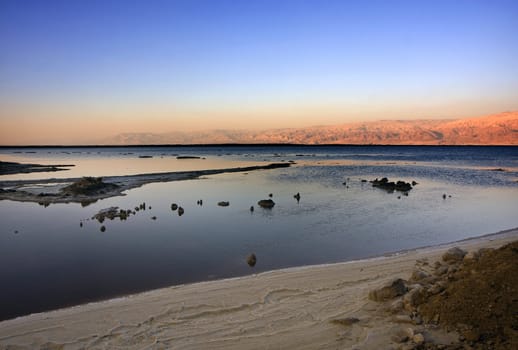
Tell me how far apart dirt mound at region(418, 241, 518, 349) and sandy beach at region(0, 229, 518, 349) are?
0.43m

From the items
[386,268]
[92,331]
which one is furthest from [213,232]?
[92,331]

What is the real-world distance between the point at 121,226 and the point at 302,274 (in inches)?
407

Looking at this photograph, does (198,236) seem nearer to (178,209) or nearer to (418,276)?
(178,209)

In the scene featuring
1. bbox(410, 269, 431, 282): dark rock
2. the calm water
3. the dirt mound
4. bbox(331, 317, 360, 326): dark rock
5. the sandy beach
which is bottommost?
the calm water

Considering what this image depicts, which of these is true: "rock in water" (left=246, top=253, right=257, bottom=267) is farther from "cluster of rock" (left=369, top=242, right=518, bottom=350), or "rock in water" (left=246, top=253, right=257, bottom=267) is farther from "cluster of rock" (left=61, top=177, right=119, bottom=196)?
"cluster of rock" (left=61, top=177, right=119, bottom=196)

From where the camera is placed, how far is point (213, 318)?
715cm

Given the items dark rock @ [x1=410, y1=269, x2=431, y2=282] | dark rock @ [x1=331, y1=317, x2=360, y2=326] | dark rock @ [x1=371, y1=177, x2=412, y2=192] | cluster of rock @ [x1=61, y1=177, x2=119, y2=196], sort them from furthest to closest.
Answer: dark rock @ [x1=371, y1=177, x2=412, y2=192]
cluster of rock @ [x1=61, y1=177, x2=119, y2=196]
dark rock @ [x1=410, y1=269, x2=431, y2=282]
dark rock @ [x1=331, y1=317, x2=360, y2=326]

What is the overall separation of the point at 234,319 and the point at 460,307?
13.0ft

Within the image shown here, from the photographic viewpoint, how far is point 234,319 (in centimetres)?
706

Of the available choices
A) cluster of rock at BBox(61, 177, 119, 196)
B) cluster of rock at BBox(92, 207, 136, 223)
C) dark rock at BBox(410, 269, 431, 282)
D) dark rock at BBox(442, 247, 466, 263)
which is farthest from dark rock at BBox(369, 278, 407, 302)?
cluster of rock at BBox(61, 177, 119, 196)

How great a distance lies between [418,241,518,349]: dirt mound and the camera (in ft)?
18.5

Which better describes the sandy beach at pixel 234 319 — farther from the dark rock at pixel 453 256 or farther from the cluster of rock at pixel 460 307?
the dark rock at pixel 453 256

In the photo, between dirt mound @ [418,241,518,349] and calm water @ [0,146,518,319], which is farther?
calm water @ [0,146,518,319]

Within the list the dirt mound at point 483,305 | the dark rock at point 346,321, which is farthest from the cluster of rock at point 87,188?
the dirt mound at point 483,305
